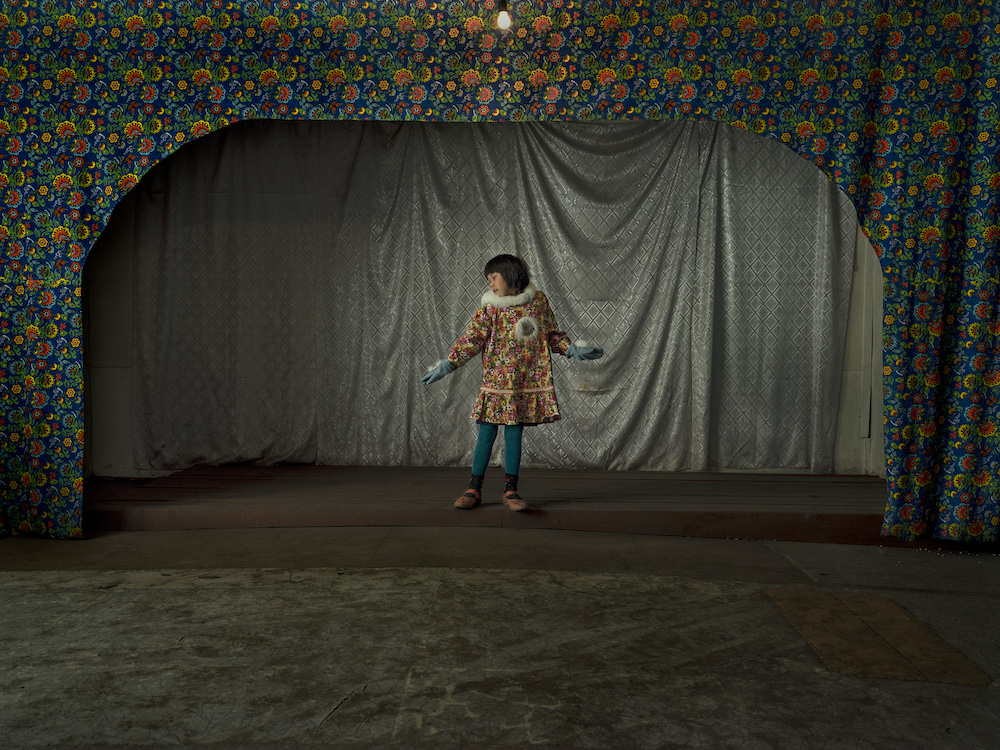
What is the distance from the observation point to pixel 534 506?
4.12 metres

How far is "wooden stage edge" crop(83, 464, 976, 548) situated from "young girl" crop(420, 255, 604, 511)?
26cm

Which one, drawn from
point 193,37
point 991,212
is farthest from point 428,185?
point 991,212

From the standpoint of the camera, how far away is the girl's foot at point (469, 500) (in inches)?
161

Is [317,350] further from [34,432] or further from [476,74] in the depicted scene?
[476,74]

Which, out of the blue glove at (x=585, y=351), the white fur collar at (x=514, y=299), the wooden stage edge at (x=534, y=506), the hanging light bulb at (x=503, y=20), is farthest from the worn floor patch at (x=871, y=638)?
the hanging light bulb at (x=503, y=20)

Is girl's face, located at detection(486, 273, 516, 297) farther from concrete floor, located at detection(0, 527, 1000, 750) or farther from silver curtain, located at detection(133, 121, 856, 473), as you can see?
concrete floor, located at detection(0, 527, 1000, 750)

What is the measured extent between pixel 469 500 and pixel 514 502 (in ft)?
0.77

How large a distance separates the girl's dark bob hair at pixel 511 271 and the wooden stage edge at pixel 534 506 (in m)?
1.15

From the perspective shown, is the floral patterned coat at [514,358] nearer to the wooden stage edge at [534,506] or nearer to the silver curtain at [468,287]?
the wooden stage edge at [534,506]

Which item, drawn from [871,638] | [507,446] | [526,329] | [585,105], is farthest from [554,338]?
[871,638]

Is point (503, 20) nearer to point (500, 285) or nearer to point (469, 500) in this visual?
point (500, 285)

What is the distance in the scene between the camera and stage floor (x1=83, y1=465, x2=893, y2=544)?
4004mm

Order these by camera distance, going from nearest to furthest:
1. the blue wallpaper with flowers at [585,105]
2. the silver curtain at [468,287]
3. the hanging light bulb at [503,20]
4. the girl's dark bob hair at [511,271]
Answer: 1. the hanging light bulb at [503,20]
2. the blue wallpaper with flowers at [585,105]
3. the girl's dark bob hair at [511,271]
4. the silver curtain at [468,287]

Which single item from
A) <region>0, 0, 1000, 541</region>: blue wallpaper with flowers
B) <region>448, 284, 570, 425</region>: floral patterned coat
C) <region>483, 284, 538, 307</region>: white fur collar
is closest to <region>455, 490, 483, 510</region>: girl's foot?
<region>448, 284, 570, 425</region>: floral patterned coat
